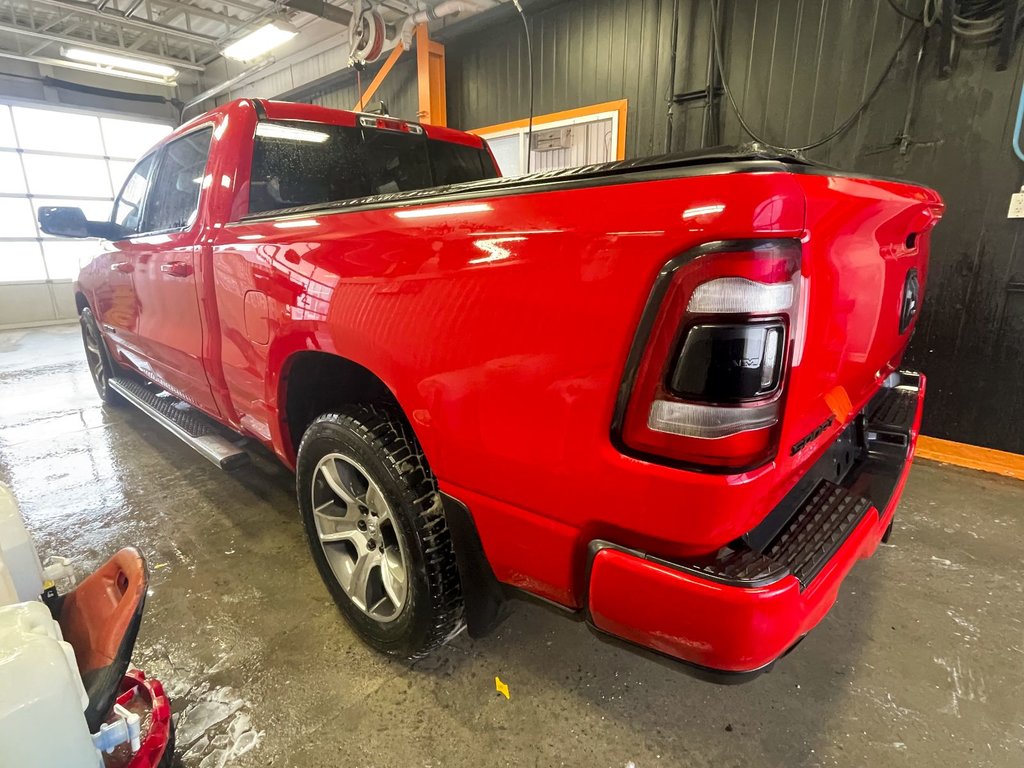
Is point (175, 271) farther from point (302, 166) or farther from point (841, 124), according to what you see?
point (841, 124)

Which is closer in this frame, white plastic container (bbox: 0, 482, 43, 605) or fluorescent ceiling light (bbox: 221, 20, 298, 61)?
white plastic container (bbox: 0, 482, 43, 605)

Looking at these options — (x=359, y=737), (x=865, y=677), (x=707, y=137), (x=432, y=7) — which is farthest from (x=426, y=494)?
(x=432, y=7)

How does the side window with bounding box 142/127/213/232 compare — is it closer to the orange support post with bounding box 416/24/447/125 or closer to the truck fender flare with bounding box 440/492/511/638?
the truck fender flare with bounding box 440/492/511/638

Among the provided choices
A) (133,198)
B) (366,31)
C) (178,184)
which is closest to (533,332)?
(178,184)

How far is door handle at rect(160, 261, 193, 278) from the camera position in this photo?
88.2 inches

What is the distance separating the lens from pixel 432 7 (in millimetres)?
5871

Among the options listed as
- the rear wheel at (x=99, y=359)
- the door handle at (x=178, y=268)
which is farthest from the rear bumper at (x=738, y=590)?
the rear wheel at (x=99, y=359)

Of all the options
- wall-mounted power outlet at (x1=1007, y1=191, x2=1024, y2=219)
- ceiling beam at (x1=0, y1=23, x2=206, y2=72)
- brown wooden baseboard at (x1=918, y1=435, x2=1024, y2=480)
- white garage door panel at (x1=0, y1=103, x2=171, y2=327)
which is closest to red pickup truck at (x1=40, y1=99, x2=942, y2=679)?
brown wooden baseboard at (x1=918, y1=435, x2=1024, y2=480)

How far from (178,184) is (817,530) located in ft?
9.96

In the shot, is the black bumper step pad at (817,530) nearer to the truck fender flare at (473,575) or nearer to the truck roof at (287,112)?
the truck fender flare at (473,575)

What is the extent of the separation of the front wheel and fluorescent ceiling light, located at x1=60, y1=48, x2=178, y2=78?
10900 mm

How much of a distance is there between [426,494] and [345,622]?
79 centimetres

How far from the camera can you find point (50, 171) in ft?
37.4

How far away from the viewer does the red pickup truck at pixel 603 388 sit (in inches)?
33.8
